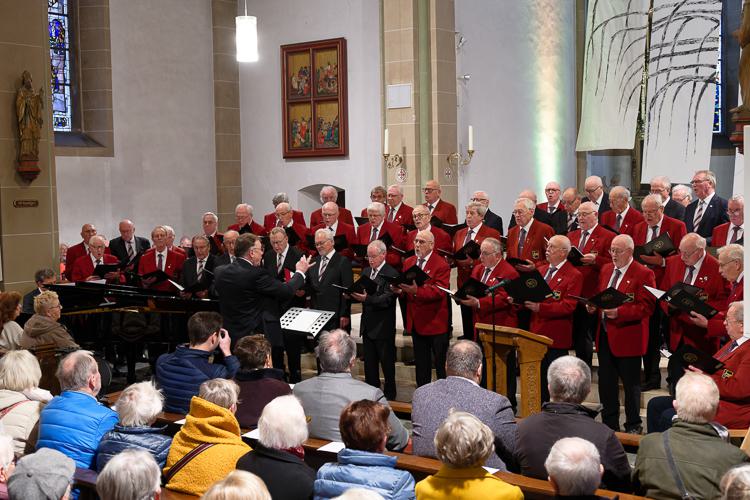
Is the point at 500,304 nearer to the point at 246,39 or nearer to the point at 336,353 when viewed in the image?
the point at 336,353

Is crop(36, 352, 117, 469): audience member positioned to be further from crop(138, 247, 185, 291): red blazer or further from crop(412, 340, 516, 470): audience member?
crop(138, 247, 185, 291): red blazer

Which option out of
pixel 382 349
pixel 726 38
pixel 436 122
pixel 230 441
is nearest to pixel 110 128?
pixel 436 122

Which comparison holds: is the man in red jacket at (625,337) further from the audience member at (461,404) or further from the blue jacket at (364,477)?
the blue jacket at (364,477)

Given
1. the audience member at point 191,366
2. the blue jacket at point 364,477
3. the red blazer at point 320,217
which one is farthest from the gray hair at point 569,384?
the red blazer at point 320,217

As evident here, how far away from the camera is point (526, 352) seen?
7516 millimetres

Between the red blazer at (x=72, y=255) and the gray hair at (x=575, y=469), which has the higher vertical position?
the red blazer at (x=72, y=255)

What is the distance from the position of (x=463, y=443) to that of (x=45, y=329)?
16.5 ft

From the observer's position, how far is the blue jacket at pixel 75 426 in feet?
17.0

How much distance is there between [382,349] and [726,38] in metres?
9.41

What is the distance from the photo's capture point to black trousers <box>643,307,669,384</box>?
8289 mm

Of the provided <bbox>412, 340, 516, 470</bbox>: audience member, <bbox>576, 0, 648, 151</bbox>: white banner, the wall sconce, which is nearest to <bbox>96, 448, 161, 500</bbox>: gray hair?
<bbox>412, 340, 516, 470</bbox>: audience member

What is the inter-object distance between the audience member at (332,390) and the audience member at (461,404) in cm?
21

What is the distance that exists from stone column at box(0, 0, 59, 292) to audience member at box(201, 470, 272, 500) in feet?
27.1

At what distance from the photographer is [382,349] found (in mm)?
8812
